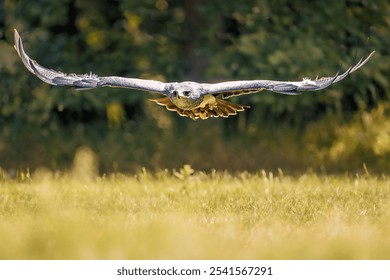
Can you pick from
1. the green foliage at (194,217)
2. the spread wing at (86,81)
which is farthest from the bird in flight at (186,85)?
the green foliage at (194,217)

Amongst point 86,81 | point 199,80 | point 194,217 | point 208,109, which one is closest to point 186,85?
point 208,109

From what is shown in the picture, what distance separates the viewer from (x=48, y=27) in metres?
13.8

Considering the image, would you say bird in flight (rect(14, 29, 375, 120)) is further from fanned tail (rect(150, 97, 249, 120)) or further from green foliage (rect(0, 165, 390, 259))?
green foliage (rect(0, 165, 390, 259))

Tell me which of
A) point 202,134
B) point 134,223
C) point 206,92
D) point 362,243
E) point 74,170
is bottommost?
point 362,243

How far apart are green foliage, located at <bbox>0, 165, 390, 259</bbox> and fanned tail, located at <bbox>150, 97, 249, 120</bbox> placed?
90 centimetres

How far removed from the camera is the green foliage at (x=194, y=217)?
6316 millimetres

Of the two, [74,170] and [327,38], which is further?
[327,38]

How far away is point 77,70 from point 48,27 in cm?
94

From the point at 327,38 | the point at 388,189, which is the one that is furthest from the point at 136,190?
the point at 327,38

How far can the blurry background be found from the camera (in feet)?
40.8

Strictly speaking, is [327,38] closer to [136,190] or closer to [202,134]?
[202,134]

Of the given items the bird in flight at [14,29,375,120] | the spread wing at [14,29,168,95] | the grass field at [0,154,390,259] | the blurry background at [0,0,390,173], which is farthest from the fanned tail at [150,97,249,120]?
the blurry background at [0,0,390,173]

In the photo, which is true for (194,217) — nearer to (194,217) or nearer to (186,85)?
(194,217)

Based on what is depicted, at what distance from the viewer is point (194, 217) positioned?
7754 mm
